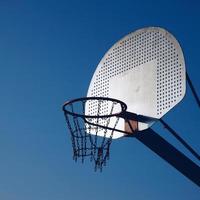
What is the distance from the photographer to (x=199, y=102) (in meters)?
6.60

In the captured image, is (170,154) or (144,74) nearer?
(170,154)

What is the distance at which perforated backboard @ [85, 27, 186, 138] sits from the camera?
595 centimetres

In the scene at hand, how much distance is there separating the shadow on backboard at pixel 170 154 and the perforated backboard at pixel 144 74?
181 mm

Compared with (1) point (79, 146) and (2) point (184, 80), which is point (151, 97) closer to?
(2) point (184, 80)

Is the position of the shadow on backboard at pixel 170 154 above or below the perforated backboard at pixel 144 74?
below

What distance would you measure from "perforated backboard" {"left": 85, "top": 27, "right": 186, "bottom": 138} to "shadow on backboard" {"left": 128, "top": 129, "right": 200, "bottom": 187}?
0.59 ft

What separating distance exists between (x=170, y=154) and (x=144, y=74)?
4.30 feet

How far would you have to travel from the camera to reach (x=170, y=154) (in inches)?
246

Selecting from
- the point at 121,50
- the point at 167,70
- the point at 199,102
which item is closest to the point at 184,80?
the point at 167,70

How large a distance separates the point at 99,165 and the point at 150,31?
229cm

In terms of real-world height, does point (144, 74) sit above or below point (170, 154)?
above

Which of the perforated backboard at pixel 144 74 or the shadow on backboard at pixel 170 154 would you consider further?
the shadow on backboard at pixel 170 154

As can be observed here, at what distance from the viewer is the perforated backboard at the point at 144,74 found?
595cm

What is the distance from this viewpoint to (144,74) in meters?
6.48
